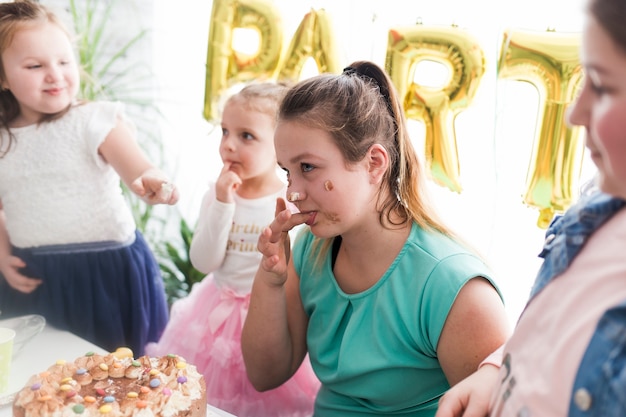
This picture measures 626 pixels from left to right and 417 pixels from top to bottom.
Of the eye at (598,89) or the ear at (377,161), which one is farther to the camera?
the ear at (377,161)

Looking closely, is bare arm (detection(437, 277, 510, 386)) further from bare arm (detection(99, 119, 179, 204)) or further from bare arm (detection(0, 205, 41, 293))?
→ bare arm (detection(0, 205, 41, 293))

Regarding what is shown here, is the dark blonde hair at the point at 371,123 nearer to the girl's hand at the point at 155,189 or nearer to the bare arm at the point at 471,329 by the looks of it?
A: the bare arm at the point at 471,329

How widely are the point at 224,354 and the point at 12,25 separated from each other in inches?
36.4

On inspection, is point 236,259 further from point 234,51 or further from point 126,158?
point 234,51

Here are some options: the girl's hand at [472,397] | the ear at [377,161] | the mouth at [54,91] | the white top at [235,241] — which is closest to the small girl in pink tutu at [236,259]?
the white top at [235,241]

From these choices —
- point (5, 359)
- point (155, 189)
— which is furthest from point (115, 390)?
point (155, 189)

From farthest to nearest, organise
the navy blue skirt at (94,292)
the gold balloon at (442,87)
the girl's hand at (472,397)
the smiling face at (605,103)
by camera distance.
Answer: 1. the navy blue skirt at (94,292)
2. the gold balloon at (442,87)
3. the girl's hand at (472,397)
4. the smiling face at (605,103)

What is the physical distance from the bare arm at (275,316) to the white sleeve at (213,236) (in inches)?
12.3

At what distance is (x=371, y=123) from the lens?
1197 millimetres

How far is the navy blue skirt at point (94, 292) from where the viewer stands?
163cm

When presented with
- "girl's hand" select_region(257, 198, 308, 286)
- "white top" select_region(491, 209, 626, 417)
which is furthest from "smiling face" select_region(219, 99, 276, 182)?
"white top" select_region(491, 209, 626, 417)

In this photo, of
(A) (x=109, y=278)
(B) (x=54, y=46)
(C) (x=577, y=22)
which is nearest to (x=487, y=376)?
(C) (x=577, y=22)

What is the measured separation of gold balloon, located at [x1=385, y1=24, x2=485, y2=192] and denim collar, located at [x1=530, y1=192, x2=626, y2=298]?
731mm

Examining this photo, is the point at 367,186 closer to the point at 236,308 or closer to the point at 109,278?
the point at 236,308
